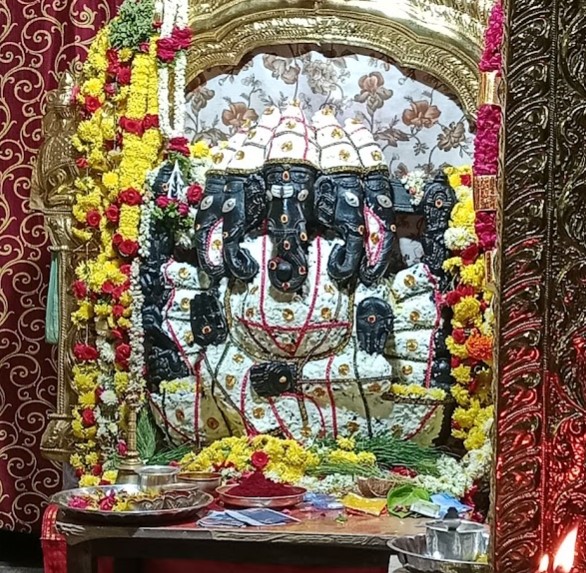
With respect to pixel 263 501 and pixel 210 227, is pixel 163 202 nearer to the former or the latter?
pixel 210 227

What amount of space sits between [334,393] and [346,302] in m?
0.36

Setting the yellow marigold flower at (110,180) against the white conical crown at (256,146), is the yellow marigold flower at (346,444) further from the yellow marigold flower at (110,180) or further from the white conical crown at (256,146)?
the yellow marigold flower at (110,180)

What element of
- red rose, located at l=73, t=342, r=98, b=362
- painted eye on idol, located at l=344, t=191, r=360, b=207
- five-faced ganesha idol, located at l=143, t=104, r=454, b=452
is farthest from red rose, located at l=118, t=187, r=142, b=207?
painted eye on idol, located at l=344, t=191, r=360, b=207

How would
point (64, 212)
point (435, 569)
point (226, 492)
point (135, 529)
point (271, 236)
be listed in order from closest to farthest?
point (435, 569) → point (135, 529) → point (226, 492) → point (271, 236) → point (64, 212)

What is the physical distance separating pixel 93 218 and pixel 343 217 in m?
1.04

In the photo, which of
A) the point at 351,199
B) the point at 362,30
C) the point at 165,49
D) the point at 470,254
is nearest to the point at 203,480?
the point at 351,199

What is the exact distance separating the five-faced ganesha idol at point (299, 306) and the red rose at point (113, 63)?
625mm

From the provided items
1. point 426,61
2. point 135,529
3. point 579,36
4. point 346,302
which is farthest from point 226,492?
point 579,36

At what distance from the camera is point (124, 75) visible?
14.2ft

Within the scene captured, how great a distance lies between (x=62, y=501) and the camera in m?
3.53

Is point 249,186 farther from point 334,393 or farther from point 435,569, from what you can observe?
point 435,569

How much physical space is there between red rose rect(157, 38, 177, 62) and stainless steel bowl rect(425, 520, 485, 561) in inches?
96.5

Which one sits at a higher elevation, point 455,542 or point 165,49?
point 165,49

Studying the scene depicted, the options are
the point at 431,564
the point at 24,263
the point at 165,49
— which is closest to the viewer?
the point at 431,564
